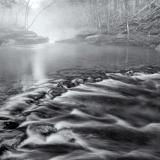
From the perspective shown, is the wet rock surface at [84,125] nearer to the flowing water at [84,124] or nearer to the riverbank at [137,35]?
the flowing water at [84,124]

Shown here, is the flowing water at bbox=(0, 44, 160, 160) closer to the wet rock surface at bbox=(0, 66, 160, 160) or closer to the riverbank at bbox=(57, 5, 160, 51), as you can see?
the wet rock surface at bbox=(0, 66, 160, 160)

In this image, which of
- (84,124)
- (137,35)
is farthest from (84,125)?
(137,35)

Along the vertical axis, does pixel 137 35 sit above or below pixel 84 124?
above

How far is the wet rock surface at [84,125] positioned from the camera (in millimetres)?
3059

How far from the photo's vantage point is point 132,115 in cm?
439

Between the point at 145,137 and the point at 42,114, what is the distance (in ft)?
5.78

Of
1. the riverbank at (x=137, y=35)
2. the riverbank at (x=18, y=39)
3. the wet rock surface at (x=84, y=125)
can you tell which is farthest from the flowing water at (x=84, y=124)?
the riverbank at (x=18, y=39)

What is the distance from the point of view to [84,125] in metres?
3.88

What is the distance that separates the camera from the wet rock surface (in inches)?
120

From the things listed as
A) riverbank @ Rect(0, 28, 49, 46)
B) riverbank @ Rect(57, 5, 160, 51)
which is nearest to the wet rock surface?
riverbank @ Rect(57, 5, 160, 51)

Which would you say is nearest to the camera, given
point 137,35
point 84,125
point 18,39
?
point 84,125

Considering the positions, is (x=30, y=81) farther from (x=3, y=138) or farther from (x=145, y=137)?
(x=145, y=137)

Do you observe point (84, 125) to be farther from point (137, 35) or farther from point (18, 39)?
point (18, 39)

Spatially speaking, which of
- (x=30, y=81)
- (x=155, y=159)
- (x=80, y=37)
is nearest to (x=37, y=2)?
(x=80, y=37)
